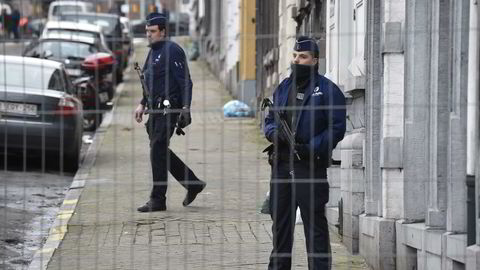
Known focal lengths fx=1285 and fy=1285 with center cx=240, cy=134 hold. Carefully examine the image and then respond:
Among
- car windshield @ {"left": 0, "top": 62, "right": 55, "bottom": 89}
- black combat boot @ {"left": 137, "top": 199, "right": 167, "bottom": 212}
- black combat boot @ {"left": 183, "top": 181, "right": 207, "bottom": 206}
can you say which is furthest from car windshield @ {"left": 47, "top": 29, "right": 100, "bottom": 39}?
black combat boot @ {"left": 137, "top": 199, "right": 167, "bottom": 212}

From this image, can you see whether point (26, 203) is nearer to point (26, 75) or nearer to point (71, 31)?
point (26, 75)

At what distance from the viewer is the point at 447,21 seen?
8.34 metres

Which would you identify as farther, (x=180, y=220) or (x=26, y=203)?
(x=26, y=203)

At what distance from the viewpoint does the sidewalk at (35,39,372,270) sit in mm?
9922

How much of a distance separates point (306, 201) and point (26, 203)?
5836mm

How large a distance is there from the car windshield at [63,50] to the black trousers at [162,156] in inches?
335

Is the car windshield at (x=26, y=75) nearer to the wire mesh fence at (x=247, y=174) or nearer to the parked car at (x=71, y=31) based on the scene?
the wire mesh fence at (x=247, y=174)

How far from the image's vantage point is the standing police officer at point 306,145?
836cm

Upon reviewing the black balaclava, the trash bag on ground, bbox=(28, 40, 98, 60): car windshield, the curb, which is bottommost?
the curb

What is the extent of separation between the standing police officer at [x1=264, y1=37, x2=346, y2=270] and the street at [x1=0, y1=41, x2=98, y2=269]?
8.79ft

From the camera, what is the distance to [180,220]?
11.8 m

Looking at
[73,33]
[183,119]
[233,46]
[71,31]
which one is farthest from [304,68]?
[233,46]

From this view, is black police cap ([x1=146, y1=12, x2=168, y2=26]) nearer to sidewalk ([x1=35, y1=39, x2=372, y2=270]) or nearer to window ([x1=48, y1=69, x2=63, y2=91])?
sidewalk ([x1=35, y1=39, x2=372, y2=270])

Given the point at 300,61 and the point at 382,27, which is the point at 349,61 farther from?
the point at 300,61
